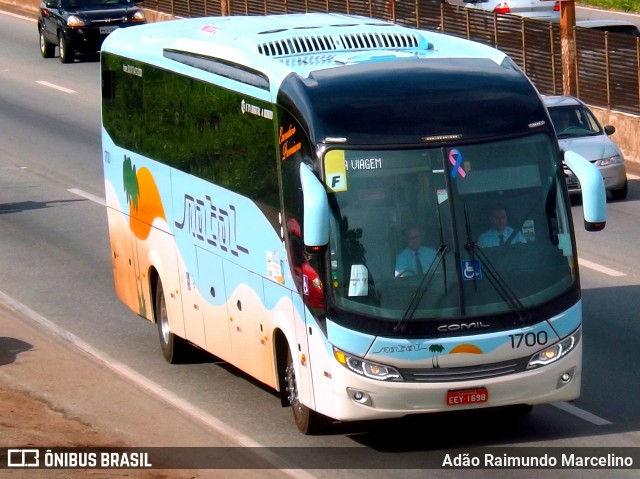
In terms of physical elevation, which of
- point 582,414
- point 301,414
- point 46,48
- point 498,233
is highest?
point 498,233

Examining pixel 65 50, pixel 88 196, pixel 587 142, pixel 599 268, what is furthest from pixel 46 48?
pixel 599 268

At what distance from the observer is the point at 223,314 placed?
13.3 m

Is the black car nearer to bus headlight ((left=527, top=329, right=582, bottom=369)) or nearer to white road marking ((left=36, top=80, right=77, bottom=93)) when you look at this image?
white road marking ((left=36, top=80, right=77, bottom=93))

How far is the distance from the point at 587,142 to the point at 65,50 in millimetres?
18019

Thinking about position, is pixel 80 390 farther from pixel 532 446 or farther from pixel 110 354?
pixel 532 446

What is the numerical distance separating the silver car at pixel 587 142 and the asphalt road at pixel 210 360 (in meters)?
0.40

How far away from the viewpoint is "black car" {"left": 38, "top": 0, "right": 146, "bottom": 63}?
3659cm

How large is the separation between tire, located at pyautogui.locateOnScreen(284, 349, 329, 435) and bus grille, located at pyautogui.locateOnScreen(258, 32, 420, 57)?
256 centimetres

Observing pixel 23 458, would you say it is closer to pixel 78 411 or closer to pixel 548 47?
pixel 78 411

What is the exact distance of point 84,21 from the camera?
36.5 meters

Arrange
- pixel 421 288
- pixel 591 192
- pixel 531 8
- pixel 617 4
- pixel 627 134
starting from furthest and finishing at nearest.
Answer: pixel 617 4
pixel 531 8
pixel 627 134
pixel 591 192
pixel 421 288

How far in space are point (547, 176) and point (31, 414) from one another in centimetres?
487

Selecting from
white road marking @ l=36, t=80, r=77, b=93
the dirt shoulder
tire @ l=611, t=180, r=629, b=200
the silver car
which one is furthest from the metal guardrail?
the dirt shoulder

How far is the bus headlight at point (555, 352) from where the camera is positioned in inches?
439
